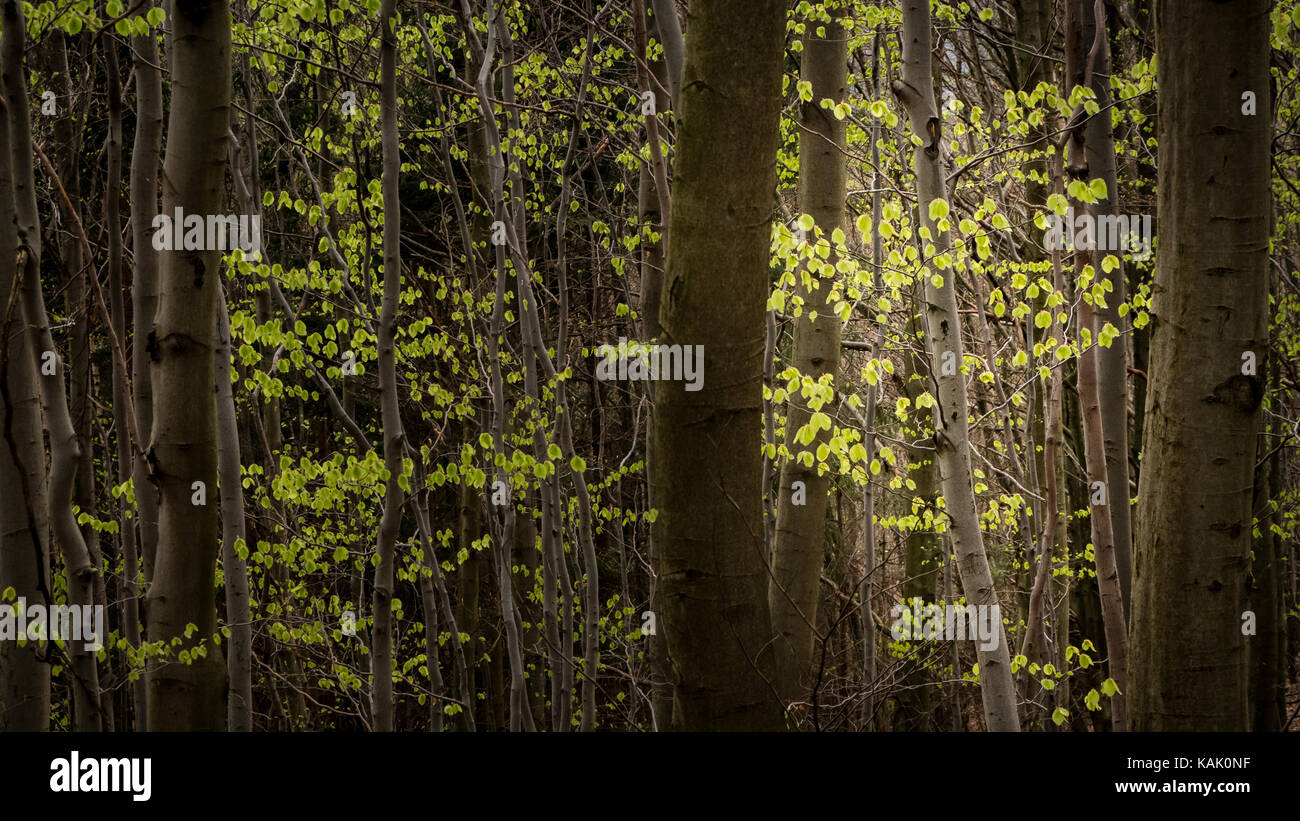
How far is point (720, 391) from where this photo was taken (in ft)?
8.54

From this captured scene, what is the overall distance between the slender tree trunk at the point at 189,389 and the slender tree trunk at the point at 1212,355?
124 inches

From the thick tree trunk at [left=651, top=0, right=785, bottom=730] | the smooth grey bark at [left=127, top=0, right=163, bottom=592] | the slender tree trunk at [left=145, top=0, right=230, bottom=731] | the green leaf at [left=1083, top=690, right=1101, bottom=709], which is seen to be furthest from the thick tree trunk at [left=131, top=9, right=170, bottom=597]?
the green leaf at [left=1083, top=690, right=1101, bottom=709]

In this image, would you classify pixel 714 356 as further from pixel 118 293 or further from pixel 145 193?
pixel 118 293

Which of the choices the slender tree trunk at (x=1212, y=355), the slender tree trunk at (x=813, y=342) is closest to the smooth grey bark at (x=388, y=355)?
the slender tree trunk at (x=813, y=342)

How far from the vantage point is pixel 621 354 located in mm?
4383

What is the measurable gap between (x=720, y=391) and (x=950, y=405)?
55.9 inches

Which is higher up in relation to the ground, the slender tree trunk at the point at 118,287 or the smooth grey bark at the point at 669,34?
the smooth grey bark at the point at 669,34

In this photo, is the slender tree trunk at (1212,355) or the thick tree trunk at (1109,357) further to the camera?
the thick tree trunk at (1109,357)

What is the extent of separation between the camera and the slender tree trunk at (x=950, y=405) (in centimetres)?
357

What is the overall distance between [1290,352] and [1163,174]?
25.7 feet

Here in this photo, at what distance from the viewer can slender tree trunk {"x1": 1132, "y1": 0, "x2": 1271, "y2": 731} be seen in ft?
9.15

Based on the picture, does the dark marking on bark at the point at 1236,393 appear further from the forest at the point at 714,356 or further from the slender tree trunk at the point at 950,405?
the slender tree trunk at the point at 950,405

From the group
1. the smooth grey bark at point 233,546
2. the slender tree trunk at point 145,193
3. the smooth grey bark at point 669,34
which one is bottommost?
the smooth grey bark at point 233,546

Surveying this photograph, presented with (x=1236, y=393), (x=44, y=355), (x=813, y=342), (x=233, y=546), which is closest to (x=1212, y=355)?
(x=1236, y=393)
